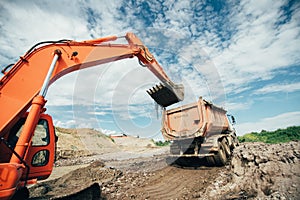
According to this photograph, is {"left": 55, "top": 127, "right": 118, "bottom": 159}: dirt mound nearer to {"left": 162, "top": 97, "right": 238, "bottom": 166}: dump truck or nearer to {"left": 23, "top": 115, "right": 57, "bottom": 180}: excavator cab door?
{"left": 162, "top": 97, "right": 238, "bottom": 166}: dump truck

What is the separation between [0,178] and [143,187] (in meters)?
4.07

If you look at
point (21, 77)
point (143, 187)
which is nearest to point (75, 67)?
point (21, 77)

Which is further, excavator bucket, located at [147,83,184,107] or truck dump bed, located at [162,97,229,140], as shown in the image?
truck dump bed, located at [162,97,229,140]

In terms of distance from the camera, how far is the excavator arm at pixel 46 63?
3246 mm

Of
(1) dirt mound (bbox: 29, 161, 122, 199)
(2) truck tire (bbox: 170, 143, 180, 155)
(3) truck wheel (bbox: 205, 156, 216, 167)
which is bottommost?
(1) dirt mound (bbox: 29, 161, 122, 199)

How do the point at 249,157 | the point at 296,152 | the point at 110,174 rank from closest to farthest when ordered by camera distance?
the point at 296,152, the point at 249,157, the point at 110,174

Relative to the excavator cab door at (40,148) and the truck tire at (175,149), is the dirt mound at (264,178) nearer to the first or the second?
the truck tire at (175,149)

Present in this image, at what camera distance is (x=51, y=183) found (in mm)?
6520

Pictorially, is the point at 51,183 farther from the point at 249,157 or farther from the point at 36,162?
the point at 249,157

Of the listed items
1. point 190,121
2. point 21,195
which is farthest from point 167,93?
point 21,195

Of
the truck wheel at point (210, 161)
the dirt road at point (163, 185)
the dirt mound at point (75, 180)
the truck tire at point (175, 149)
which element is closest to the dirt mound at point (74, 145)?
the dirt mound at point (75, 180)

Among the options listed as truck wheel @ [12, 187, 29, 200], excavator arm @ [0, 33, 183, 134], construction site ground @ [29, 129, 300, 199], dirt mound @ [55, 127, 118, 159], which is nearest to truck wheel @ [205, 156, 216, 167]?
construction site ground @ [29, 129, 300, 199]

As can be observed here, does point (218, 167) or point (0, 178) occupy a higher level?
point (0, 178)

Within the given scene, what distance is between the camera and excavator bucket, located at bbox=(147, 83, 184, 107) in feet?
23.0
